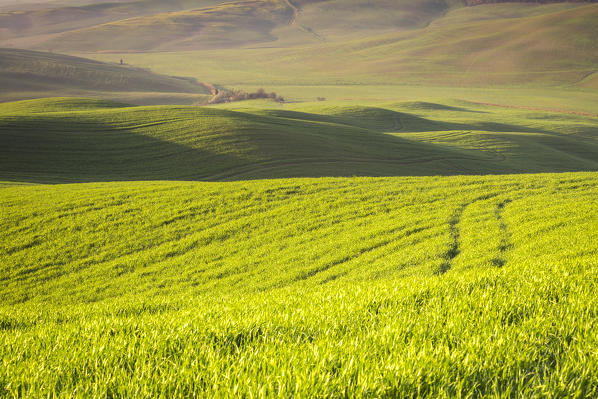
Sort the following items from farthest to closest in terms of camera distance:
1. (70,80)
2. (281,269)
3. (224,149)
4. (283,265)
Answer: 1. (70,80)
2. (224,149)
3. (283,265)
4. (281,269)

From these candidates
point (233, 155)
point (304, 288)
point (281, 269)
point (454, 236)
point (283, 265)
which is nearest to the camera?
point (304, 288)

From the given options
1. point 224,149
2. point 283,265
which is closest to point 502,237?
point 283,265

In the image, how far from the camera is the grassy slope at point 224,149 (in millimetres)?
39531

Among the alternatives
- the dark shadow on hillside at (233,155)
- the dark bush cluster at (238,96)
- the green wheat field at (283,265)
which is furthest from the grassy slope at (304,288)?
the dark bush cluster at (238,96)

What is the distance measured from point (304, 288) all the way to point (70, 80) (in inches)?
6597

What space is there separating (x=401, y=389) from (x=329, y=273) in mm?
11053

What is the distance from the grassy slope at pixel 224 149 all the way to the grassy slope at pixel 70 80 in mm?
73738

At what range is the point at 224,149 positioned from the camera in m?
44.6

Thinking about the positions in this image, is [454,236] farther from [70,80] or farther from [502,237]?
[70,80]

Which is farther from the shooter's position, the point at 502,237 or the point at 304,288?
the point at 502,237

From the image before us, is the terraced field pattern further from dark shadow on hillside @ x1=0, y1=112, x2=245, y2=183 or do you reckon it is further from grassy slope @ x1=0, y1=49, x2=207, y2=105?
grassy slope @ x1=0, y1=49, x2=207, y2=105

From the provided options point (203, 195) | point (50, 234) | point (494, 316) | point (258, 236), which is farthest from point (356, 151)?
point (494, 316)

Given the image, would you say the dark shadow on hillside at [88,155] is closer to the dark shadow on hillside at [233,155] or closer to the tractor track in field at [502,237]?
the dark shadow on hillside at [233,155]

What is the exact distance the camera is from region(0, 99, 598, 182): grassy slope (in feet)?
130
